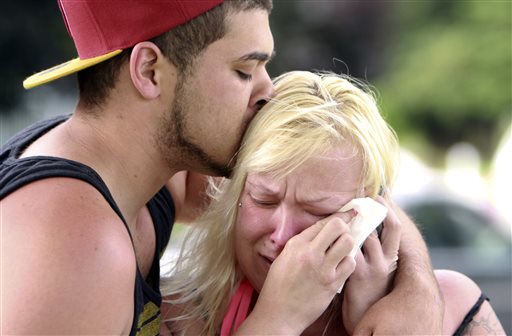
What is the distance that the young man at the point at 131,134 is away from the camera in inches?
92.8

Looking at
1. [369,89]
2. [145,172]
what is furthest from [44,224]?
[369,89]

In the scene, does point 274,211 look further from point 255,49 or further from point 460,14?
point 460,14

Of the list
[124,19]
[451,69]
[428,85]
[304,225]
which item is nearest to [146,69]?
[124,19]

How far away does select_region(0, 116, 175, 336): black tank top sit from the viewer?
2.46m

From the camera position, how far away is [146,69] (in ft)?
8.95

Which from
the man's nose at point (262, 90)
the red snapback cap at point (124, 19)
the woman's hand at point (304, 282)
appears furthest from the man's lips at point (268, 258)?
the red snapback cap at point (124, 19)

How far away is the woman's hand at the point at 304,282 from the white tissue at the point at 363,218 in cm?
7

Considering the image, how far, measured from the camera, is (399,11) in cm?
2794

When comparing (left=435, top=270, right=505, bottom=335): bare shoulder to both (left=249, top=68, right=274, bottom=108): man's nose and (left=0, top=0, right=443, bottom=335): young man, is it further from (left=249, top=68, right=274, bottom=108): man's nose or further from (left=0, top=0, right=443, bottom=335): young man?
(left=249, top=68, right=274, bottom=108): man's nose

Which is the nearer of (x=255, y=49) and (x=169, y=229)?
(x=255, y=49)

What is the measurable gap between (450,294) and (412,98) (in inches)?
1055

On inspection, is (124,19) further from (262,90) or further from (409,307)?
(409,307)

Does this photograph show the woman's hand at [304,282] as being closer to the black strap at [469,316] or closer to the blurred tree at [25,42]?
the black strap at [469,316]

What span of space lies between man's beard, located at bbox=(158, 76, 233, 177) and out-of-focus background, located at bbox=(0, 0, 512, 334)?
20.0 ft
